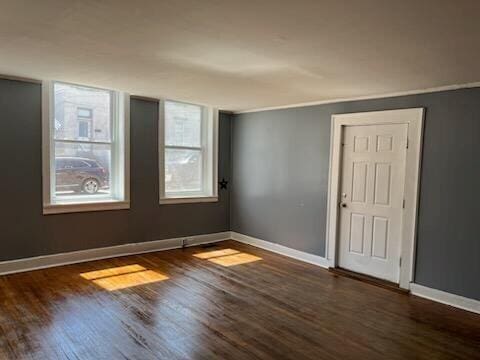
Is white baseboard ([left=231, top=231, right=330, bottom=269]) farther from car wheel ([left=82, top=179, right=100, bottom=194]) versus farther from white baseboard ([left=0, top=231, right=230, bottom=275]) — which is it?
car wheel ([left=82, top=179, right=100, bottom=194])

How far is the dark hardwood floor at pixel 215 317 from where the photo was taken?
8.96ft

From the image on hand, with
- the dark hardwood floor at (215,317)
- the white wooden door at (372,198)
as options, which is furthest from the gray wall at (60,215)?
the white wooden door at (372,198)

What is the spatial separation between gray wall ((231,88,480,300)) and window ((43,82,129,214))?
2.06 meters

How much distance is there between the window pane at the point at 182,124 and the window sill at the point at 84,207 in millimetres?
1225

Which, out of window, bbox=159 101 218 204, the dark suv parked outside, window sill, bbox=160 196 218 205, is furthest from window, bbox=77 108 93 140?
window sill, bbox=160 196 218 205

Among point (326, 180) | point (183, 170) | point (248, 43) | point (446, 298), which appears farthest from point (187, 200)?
point (446, 298)

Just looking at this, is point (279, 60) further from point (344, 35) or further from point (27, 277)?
point (27, 277)

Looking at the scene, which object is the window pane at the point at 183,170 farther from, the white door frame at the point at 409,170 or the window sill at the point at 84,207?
the white door frame at the point at 409,170

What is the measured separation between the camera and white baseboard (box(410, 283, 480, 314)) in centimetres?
358

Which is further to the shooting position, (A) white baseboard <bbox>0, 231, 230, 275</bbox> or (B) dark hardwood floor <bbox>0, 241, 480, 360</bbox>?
(A) white baseboard <bbox>0, 231, 230, 275</bbox>

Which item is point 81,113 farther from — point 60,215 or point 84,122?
point 60,215

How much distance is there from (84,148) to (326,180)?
3301 millimetres

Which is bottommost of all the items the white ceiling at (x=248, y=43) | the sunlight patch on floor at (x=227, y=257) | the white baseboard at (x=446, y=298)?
the sunlight patch on floor at (x=227, y=257)

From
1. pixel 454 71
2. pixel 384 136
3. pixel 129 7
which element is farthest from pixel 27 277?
pixel 454 71
